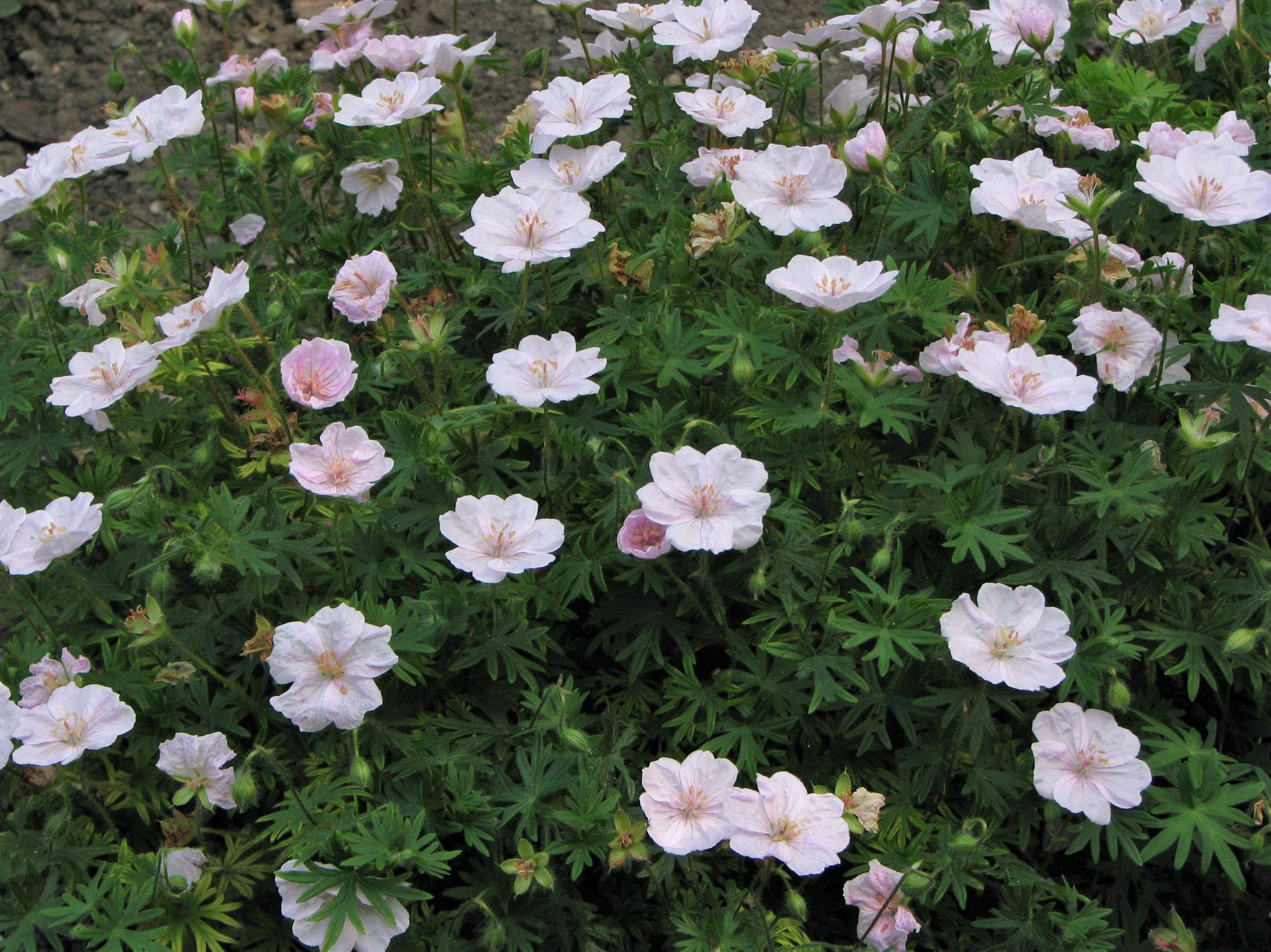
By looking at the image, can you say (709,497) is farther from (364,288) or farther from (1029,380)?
(364,288)

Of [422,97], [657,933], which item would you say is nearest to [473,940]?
[657,933]

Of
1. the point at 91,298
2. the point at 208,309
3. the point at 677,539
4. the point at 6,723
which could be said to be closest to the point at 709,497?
the point at 677,539

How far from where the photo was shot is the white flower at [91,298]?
2.54 m

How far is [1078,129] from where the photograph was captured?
2.62 m

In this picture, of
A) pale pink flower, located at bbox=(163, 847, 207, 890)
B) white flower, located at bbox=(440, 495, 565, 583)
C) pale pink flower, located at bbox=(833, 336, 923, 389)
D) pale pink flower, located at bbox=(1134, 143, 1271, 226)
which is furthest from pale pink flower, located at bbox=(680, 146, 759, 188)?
pale pink flower, located at bbox=(163, 847, 207, 890)

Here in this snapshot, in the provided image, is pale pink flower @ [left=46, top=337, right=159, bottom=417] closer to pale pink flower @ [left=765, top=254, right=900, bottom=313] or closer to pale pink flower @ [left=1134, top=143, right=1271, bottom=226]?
pale pink flower @ [left=765, top=254, right=900, bottom=313]

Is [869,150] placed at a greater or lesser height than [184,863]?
greater

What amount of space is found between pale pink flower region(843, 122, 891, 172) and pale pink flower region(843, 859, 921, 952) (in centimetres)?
137

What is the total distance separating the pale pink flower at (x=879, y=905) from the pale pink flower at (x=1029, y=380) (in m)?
0.83

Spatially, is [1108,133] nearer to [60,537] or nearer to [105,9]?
[60,537]

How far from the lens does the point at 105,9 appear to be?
4758 millimetres

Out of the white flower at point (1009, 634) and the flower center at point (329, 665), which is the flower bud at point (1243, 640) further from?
the flower center at point (329, 665)

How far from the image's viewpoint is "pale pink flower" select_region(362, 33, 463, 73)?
2.85 metres

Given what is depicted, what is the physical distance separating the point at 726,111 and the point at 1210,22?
1354mm
